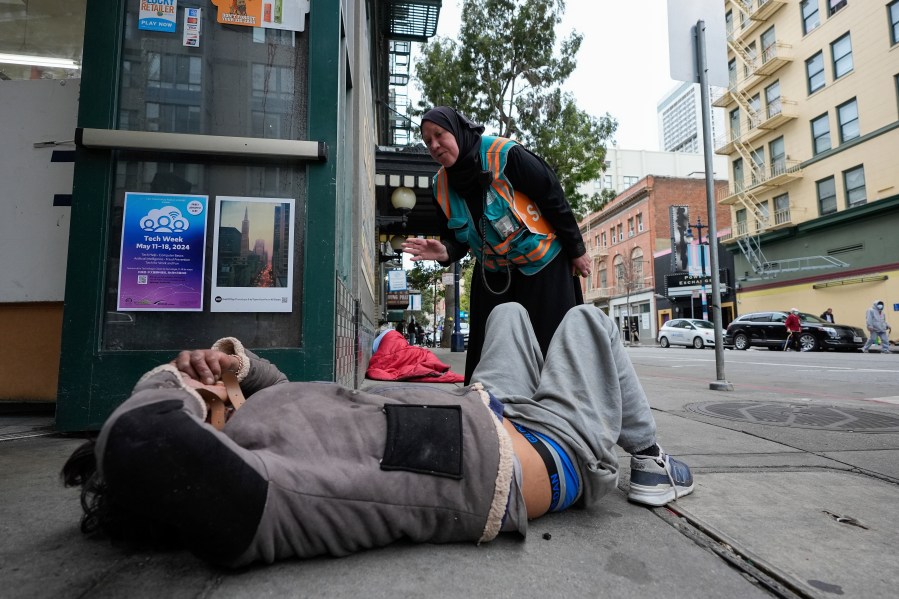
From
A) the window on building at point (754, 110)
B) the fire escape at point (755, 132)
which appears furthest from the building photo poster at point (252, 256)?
the window on building at point (754, 110)

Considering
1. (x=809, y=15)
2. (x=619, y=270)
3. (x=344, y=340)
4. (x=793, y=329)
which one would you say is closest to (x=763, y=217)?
(x=809, y=15)

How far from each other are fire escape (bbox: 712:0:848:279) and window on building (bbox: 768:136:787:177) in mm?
52

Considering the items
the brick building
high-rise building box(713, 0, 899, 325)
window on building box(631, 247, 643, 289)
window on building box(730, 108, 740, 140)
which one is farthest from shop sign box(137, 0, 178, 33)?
window on building box(631, 247, 643, 289)

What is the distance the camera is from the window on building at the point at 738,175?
27812mm

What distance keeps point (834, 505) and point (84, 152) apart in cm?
400

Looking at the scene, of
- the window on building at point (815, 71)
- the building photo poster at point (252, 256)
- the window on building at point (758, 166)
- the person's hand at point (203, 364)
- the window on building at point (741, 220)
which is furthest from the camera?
the window on building at point (741, 220)

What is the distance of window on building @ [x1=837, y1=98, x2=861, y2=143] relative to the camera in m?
21.7

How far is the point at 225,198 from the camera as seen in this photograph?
10.2 ft

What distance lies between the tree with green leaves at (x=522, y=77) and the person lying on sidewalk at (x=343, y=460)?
14.0 metres

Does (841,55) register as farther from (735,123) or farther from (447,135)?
(447,135)

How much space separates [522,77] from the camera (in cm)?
1525

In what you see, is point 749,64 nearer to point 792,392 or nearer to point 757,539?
point 792,392

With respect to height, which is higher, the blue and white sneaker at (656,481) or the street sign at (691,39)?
the street sign at (691,39)

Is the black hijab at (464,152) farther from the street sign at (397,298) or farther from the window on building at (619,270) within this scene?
the window on building at (619,270)
